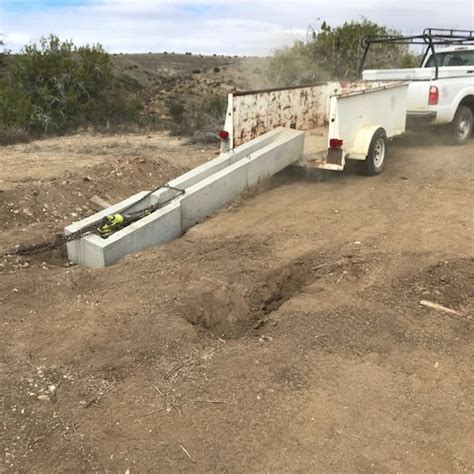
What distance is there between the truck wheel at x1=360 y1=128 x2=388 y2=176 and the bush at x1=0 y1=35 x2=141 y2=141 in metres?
10.2

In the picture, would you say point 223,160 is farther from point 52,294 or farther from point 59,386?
A: point 59,386

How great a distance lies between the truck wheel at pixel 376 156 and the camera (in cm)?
842

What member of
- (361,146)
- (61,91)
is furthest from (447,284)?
(61,91)

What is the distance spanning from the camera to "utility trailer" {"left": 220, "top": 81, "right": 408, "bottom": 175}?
25.4ft

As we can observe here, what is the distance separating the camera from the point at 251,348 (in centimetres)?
398

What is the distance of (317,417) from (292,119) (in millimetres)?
6633

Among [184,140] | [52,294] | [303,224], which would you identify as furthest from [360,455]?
[184,140]

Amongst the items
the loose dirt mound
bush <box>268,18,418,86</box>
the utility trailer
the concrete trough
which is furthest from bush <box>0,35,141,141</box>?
the loose dirt mound

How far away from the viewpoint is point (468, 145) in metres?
10.9

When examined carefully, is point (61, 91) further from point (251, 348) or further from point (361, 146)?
point (251, 348)

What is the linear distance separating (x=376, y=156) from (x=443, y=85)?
2.28 m

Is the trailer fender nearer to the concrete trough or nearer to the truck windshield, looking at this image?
the concrete trough

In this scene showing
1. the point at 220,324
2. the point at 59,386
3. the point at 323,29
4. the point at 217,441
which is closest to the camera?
the point at 217,441

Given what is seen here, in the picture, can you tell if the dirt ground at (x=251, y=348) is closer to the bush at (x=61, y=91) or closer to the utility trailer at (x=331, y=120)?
the utility trailer at (x=331, y=120)
